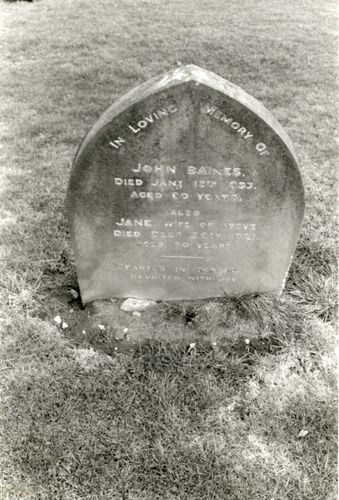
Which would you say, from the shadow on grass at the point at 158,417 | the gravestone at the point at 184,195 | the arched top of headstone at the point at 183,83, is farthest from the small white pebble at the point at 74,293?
the arched top of headstone at the point at 183,83

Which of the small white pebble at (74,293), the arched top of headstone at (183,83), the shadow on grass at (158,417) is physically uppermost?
the arched top of headstone at (183,83)

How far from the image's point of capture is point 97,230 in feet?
11.1

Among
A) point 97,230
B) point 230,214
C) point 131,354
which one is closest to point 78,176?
point 97,230

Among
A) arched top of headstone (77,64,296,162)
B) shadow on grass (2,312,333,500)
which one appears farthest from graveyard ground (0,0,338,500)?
arched top of headstone (77,64,296,162)

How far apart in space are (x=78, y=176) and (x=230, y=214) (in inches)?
41.3

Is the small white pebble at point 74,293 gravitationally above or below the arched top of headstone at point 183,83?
below

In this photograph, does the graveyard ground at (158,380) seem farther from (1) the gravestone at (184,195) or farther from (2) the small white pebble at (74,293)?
(1) the gravestone at (184,195)

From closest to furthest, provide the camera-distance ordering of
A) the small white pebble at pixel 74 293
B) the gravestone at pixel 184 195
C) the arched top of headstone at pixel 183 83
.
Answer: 1. the arched top of headstone at pixel 183 83
2. the gravestone at pixel 184 195
3. the small white pebble at pixel 74 293

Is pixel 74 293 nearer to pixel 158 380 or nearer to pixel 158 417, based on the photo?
pixel 158 380

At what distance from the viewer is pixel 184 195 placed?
319cm

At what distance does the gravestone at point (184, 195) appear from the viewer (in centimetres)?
280

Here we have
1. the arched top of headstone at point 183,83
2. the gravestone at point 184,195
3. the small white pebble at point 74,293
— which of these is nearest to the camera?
the arched top of headstone at point 183,83

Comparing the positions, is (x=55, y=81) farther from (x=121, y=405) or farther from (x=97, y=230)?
(x=121, y=405)

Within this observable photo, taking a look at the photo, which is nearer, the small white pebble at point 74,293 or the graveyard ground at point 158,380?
the graveyard ground at point 158,380
